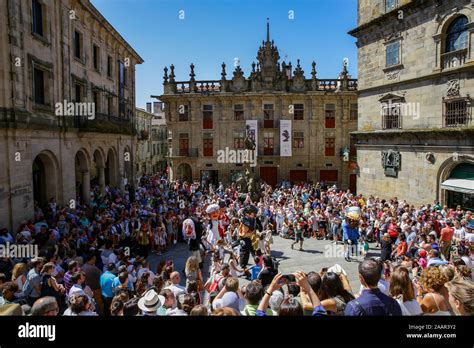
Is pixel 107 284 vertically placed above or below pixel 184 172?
below

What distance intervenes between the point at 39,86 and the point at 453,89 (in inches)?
770

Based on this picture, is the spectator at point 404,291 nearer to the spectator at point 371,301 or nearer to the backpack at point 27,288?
the spectator at point 371,301

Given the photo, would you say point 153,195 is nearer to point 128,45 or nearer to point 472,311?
point 128,45

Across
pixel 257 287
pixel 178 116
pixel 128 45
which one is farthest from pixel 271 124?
pixel 257 287

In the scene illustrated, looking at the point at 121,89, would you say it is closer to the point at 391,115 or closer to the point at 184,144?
the point at 184,144

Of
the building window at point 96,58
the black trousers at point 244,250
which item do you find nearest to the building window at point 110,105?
the building window at point 96,58

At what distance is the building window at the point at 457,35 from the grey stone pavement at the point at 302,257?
10.5 meters

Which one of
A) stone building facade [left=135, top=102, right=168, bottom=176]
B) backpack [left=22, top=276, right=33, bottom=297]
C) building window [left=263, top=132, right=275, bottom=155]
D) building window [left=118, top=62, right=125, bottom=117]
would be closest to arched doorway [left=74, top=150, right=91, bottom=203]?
building window [left=118, top=62, right=125, bottom=117]

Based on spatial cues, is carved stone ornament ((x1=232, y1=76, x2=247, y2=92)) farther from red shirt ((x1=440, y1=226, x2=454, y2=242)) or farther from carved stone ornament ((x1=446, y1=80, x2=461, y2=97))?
red shirt ((x1=440, y1=226, x2=454, y2=242))

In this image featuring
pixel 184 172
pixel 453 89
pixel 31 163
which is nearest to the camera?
pixel 31 163

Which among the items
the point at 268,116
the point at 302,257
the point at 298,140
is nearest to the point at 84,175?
the point at 302,257

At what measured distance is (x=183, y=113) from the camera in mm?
36062

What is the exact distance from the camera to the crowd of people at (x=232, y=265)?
4.01 metres

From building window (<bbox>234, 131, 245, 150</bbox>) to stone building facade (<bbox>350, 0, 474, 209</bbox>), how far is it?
15.6m
